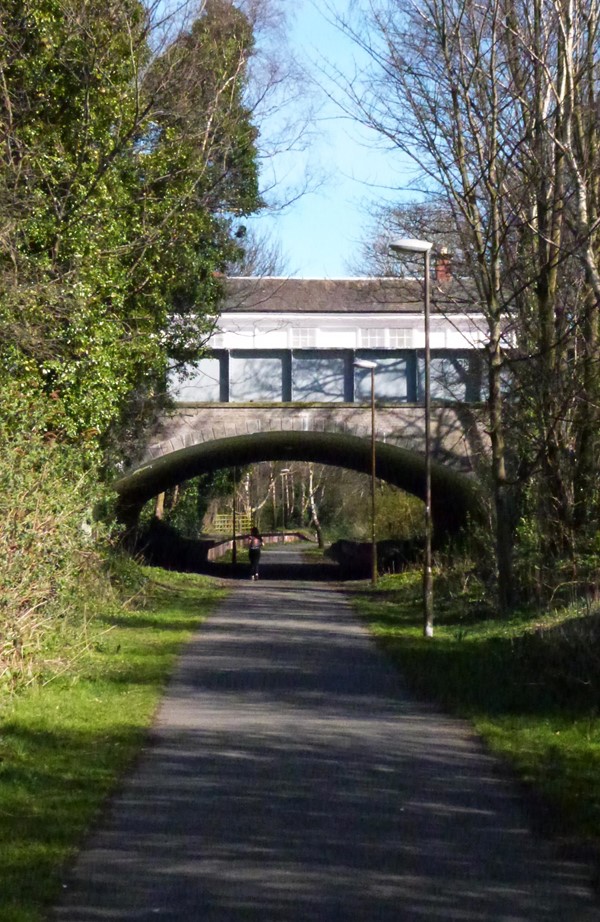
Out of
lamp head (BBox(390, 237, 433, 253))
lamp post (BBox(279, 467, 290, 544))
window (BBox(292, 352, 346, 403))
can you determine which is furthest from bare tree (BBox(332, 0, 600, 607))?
lamp post (BBox(279, 467, 290, 544))

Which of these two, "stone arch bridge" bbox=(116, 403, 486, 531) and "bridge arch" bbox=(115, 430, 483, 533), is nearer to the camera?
"stone arch bridge" bbox=(116, 403, 486, 531)

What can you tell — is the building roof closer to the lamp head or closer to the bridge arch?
the bridge arch

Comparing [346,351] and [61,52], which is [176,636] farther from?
[346,351]

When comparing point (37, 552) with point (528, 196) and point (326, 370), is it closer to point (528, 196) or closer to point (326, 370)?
point (528, 196)

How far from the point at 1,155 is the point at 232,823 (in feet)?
36.3

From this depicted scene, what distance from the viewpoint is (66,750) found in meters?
9.24

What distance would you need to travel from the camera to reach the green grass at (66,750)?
6117 millimetres

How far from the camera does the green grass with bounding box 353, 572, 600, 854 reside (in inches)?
307

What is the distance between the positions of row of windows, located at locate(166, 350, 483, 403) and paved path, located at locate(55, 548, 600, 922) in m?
19.2

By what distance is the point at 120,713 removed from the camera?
11.0 meters

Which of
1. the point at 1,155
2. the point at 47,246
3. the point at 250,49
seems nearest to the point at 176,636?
the point at 47,246

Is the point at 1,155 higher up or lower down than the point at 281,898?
higher up

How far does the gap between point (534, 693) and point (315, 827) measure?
522 centimetres

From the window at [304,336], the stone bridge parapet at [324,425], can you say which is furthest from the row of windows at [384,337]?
the stone bridge parapet at [324,425]
